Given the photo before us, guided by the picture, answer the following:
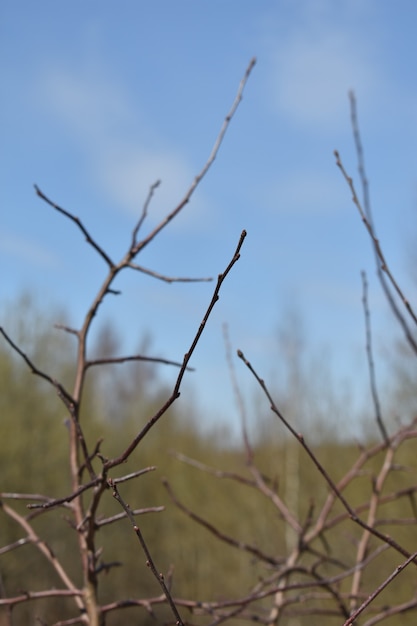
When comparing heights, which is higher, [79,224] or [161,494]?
[161,494]

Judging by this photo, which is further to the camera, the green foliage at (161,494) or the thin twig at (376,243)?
the green foliage at (161,494)

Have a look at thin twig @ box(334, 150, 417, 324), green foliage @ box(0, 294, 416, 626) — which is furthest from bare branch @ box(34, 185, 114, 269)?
green foliage @ box(0, 294, 416, 626)

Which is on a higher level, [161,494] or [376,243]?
[161,494]

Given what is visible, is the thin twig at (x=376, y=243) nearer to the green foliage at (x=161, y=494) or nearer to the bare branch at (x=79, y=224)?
the bare branch at (x=79, y=224)

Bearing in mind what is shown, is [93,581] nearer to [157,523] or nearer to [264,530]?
[264,530]

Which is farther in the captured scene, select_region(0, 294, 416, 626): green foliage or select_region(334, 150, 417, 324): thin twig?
select_region(0, 294, 416, 626): green foliage

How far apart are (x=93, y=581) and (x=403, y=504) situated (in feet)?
33.4

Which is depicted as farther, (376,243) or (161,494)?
Answer: (161,494)

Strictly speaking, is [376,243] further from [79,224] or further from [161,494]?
[161,494]

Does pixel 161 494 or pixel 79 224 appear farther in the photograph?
pixel 161 494

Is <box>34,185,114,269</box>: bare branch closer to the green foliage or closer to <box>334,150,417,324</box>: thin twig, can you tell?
<box>334,150,417,324</box>: thin twig

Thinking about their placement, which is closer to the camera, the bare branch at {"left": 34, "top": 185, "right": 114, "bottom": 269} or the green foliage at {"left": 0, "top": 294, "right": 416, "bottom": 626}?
the bare branch at {"left": 34, "top": 185, "right": 114, "bottom": 269}

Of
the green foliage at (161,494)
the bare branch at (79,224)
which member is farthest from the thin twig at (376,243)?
the green foliage at (161,494)


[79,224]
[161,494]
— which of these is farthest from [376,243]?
[161,494]
